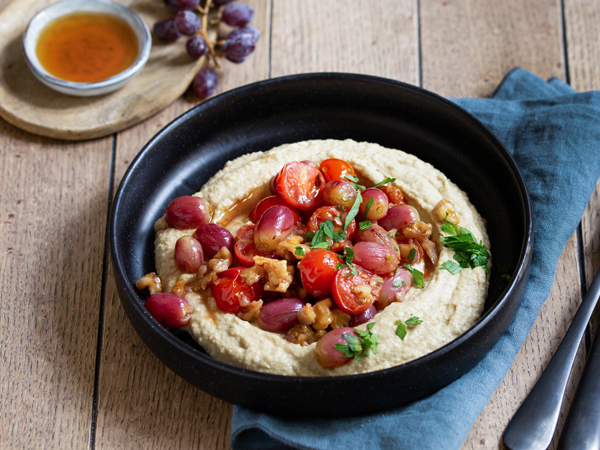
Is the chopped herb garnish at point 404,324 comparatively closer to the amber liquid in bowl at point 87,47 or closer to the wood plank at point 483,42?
the wood plank at point 483,42

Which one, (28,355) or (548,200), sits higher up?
(548,200)

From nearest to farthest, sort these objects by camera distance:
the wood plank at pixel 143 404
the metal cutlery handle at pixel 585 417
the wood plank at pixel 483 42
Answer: the metal cutlery handle at pixel 585 417 < the wood plank at pixel 143 404 < the wood plank at pixel 483 42

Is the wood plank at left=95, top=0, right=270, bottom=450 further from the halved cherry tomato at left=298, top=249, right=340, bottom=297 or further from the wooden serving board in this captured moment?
the wooden serving board

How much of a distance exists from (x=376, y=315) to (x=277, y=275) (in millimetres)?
484

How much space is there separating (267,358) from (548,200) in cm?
183

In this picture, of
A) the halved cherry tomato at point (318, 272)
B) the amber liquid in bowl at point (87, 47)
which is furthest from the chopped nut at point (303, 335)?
the amber liquid in bowl at point (87, 47)

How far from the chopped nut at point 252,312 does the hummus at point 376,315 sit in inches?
1.1

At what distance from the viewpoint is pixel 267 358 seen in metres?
2.43

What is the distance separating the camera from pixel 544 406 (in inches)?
96.9

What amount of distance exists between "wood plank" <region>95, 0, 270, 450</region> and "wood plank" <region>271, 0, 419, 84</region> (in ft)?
7.12

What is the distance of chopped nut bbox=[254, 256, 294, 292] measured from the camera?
2528 millimetres

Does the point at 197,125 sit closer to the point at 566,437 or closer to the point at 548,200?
the point at 548,200

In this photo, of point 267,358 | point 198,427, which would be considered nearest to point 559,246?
point 267,358

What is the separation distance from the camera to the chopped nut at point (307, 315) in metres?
2.46
